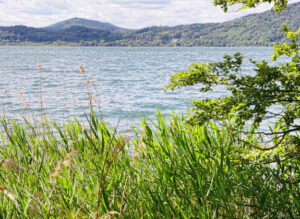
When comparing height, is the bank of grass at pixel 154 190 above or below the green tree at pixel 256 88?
below

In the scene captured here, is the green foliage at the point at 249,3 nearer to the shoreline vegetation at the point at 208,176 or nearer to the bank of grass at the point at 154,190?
the shoreline vegetation at the point at 208,176

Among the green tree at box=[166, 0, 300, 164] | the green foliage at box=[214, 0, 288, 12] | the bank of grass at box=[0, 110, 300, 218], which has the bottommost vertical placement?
the bank of grass at box=[0, 110, 300, 218]

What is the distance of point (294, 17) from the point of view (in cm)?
19988

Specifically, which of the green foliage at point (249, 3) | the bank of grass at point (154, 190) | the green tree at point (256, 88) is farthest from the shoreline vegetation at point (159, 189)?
the green foliage at point (249, 3)

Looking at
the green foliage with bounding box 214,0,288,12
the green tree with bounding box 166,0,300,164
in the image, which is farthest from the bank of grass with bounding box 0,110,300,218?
the green foliage with bounding box 214,0,288,12

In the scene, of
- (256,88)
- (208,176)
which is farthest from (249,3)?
(208,176)

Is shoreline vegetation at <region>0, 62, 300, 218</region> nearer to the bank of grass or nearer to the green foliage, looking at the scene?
the bank of grass

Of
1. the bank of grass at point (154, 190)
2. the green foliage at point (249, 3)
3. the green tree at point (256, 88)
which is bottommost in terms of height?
the bank of grass at point (154, 190)

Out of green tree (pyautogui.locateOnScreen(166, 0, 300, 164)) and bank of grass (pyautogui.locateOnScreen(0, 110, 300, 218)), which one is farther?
green tree (pyautogui.locateOnScreen(166, 0, 300, 164))

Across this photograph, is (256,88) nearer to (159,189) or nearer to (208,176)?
(208,176)

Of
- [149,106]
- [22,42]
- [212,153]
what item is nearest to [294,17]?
[22,42]

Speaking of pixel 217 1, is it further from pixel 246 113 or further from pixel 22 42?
pixel 22 42

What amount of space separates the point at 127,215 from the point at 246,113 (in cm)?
139

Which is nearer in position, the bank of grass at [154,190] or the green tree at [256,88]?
the bank of grass at [154,190]
